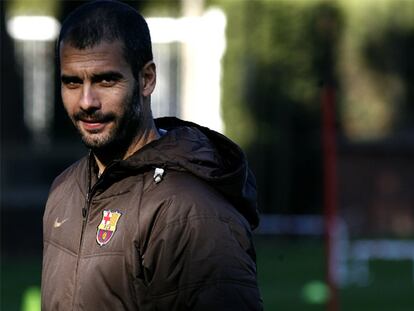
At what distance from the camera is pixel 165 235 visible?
309 cm

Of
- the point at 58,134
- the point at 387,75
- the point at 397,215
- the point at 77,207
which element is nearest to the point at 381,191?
the point at 397,215

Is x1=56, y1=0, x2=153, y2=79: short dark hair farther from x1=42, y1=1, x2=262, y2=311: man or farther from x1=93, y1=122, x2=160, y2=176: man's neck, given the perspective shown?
x1=93, y1=122, x2=160, y2=176: man's neck

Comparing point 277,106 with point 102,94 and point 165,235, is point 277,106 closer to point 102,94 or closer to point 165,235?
point 102,94

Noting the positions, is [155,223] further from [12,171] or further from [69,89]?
[12,171]

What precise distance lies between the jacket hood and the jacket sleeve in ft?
0.47

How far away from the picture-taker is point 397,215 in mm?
21453

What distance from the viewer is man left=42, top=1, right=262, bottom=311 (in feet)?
10.1

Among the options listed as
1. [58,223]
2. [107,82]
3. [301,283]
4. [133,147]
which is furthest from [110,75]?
[301,283]

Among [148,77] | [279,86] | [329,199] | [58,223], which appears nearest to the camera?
[148,77]

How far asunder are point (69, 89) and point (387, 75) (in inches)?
734

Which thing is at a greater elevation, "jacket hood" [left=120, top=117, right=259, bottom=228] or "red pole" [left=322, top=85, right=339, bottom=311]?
"jacket hood" [left=120, top=117, right=259, bottom=228]

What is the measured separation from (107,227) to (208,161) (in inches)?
12.9

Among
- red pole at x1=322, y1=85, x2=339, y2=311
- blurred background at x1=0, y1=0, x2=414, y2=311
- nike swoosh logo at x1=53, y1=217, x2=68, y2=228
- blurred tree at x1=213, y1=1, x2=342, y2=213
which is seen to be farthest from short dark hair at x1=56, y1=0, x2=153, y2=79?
blurred tree at x1=213, y1=1, x2=342, y2=213

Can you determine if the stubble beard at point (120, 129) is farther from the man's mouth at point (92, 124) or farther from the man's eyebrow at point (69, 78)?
the man's eyebrow at point (69, 78)
